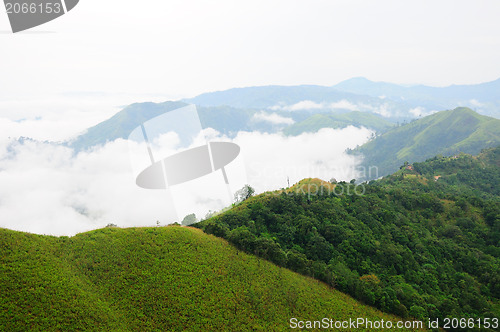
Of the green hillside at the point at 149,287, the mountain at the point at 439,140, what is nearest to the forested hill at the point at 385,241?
the green hillside at the point at 149,287

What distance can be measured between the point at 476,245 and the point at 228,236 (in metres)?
33.6

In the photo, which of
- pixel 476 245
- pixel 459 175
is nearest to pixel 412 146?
pixel 459 175

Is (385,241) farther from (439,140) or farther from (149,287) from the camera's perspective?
(439,140)

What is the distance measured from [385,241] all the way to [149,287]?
1055 inches

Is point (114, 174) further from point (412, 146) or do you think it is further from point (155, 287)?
point (412, 146)

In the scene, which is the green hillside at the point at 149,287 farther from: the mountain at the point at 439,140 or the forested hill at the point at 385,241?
the mountain at the point at 439,140

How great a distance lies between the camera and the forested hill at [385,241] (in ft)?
80.6

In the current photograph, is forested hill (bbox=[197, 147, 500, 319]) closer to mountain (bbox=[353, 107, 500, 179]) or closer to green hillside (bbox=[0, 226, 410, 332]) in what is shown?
green hillside (bbox=[0, 226, 410, 332])

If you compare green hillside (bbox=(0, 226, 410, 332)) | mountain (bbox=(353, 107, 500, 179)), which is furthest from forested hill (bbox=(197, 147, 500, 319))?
mountain (bbox=(353, 107, 500, 179))

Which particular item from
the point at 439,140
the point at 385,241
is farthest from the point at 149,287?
the point at 439,140

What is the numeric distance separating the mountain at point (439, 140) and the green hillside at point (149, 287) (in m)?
160

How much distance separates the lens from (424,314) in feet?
73.4

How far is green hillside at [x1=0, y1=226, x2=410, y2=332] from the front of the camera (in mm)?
14555

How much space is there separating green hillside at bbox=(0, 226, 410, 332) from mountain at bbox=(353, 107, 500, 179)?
16004cm
